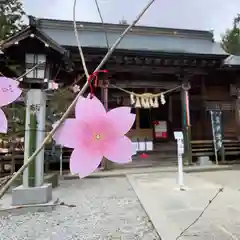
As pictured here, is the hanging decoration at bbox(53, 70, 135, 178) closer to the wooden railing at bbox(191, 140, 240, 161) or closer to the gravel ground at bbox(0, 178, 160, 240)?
the gravel ground at bbox(0, 178, 160, 240)

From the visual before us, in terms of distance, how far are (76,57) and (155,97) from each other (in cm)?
289

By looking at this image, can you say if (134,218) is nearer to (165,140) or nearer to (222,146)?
(222,146)

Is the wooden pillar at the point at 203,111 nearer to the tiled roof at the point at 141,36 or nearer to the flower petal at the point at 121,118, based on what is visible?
the tiled roof at the point at 141,36

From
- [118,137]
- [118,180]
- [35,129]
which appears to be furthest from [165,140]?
[118,137]

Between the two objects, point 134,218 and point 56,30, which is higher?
point 56,30

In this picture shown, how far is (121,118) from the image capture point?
0.80 m

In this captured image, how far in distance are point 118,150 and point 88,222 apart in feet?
10.8

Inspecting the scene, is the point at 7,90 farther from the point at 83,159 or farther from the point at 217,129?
the point at 217,129

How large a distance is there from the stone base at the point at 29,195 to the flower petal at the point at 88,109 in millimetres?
4051

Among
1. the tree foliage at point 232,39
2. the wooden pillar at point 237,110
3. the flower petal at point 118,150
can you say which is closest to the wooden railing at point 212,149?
the wooden pillar at point 237,110

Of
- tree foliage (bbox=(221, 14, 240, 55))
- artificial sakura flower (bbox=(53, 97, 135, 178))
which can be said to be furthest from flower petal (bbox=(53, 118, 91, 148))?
tree foliage (bbox=(221, 14, 240, 55))

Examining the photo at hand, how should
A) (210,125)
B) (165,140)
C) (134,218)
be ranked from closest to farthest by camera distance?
1. (134,218)
2. (210,125)
3. (165,140)

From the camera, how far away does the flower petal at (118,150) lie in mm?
811

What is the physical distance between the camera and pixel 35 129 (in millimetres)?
4598
